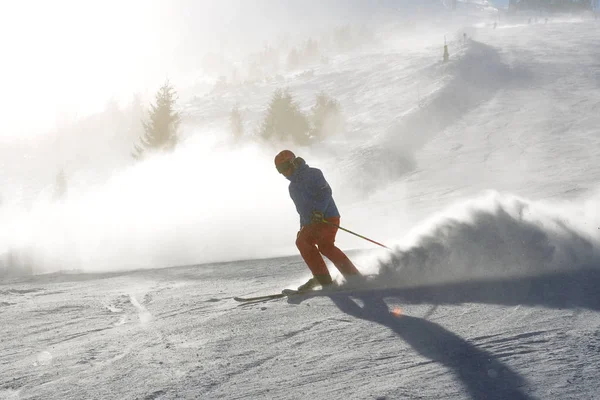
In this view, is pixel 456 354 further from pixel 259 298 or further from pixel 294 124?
pixel 294 124

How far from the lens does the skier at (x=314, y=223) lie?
23.9 feet

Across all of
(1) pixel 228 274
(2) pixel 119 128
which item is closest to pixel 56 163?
(2) pixel 119 128

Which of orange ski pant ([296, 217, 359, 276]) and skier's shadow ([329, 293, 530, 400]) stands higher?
orange ski pant ([296, 217, 359, 276])

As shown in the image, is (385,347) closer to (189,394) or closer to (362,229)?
(189,394)

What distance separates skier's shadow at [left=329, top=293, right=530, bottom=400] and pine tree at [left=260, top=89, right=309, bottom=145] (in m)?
30.9

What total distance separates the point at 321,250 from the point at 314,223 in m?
0.36

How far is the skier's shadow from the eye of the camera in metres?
3.58

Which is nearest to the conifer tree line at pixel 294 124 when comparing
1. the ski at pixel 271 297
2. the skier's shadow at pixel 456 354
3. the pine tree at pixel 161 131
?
the pine tree at pixel 161 131

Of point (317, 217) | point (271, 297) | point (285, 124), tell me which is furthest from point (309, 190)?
point (285, 124)

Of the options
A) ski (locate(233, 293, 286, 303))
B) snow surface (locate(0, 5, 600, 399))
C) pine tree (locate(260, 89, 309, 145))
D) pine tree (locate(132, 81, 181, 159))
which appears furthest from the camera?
pine tree (locate(260, 89, 309, 145))

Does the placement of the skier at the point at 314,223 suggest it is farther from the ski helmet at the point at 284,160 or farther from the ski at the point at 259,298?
the ski at the point at 259,298

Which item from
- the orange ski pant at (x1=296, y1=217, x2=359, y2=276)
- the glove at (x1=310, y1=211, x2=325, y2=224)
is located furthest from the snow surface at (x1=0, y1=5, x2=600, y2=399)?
the glove at (x1=310, y1=211, x2=325, y2=224)

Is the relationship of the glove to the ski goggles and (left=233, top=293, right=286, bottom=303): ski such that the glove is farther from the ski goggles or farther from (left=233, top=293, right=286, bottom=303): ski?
(left=233, top=293, right=286, bottom=303): ski

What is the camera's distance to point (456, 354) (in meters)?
4.22
